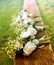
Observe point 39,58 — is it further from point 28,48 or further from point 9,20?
point 9,20

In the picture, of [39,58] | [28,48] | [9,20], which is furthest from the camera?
[9,20]

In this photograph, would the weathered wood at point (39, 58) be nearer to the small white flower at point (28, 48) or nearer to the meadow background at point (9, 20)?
the small white flower at point (28, 48)

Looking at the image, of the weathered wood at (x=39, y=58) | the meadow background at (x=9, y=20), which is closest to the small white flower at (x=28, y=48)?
the weathered wood at (x=39, y=58)

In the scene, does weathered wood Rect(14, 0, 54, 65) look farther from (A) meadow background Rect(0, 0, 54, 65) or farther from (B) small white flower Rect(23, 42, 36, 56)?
(A) meadow background Rect(0, 0, 54, 65)

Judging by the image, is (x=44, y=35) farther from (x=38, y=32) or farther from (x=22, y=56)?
(x=22, y=56)

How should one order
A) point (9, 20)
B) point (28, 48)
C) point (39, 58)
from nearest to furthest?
1. point (39, 58)
2. point (28, 48)
3. point (9, 20)

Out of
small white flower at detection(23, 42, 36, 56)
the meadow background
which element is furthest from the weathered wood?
the meadow background

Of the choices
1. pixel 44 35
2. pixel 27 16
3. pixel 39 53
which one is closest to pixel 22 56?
pixel 39 53

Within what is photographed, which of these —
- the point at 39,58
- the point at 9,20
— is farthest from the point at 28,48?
the point at 9,20
